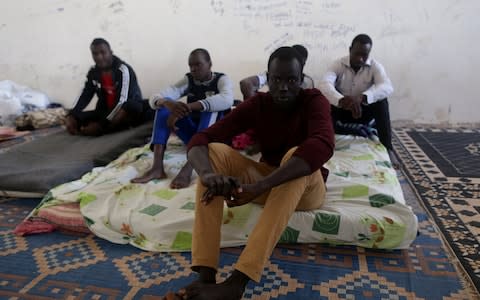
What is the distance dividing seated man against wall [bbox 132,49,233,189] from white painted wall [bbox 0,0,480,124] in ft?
3.84

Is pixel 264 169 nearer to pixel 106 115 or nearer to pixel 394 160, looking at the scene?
pixel 394 160

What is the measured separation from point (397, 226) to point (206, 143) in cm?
87

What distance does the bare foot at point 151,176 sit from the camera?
217 cm

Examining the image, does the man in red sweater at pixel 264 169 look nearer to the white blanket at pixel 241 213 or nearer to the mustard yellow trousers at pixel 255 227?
the mustard yellow trousers at pixel 255 227

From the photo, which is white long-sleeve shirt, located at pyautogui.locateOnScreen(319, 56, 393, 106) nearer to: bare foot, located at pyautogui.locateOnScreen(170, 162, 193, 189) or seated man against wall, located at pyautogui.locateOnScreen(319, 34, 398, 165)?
seated man against wall, located at pyautogui.locateOnScreen(319, 34, 398, 165)

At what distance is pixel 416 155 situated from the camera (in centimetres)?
→ 279

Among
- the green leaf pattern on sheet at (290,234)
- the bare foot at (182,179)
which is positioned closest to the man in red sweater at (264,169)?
the green leaf pattern on sheet at (290,234)

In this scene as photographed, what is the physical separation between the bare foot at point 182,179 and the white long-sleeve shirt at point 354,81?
1.11 meters

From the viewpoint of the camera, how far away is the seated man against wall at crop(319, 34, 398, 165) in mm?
2516

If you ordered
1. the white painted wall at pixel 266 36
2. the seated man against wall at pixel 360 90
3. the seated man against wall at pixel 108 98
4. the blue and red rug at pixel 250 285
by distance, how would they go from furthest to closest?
the white painted wall at pixel 266 36 < the seated man against wall at pixel 108 98 < the seated man against wall at pixel 360 90 < the blue and red rug at pixel 250 285

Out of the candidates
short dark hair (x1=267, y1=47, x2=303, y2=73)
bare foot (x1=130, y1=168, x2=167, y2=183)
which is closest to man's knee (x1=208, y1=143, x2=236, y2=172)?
short dark hair (x1=267, y1=47, x2=303, y2=73)

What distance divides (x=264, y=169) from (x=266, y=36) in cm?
222

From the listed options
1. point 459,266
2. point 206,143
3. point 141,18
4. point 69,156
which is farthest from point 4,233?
point 141,18

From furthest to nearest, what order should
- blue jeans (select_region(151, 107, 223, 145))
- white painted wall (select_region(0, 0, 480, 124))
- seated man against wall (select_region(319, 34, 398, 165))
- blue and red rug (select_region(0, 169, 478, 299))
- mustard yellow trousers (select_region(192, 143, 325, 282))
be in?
white painted wall (select_region(0, 0, 480, 124))
seated man against wall (select_region(319, 34, 398, 165))
blue jeans (select_region(151, 107, 223, 145))
blue and red rug (select_region(0, 169, 478, 299))
mustard yellow trousers (select_region(192, 143, 325, 282))
